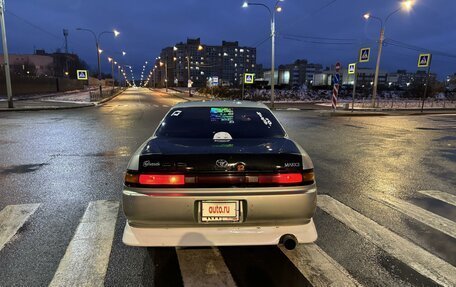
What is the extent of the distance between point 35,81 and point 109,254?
178 feet

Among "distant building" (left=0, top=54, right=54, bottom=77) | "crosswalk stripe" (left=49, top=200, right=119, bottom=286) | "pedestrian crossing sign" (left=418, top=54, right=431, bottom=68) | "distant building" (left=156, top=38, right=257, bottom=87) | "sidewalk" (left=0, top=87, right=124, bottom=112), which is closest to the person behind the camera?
"crosswalk stripe" (left=49, top=200, right=119, bottom=286)

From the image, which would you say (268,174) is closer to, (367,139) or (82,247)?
(82,247)

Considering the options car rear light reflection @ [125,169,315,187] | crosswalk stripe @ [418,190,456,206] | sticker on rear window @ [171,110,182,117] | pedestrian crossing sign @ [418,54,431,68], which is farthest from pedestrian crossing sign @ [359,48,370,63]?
car rear light reflection @ [125,169,315,187]

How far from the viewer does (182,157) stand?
11.1 ft

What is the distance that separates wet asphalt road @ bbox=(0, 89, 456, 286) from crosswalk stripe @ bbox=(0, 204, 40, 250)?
3.9 inches

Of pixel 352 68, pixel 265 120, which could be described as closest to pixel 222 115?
pixel 265 120

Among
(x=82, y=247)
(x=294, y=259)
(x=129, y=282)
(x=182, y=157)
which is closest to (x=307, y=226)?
(x=294, y=259)

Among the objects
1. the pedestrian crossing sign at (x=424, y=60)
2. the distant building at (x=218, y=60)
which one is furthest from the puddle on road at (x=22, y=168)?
the distant building at (x=218, y=60)

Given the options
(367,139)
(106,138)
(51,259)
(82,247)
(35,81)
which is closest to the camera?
(51,259)

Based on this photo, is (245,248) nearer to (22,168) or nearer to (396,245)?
(396,245)

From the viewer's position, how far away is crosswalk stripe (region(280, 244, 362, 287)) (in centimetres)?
339

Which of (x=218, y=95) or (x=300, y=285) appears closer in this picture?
(x=300, y=285)

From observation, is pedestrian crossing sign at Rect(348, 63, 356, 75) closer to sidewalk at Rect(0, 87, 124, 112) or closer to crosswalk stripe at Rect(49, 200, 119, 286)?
sidewalk at Rect(0, 87, 124, 112)

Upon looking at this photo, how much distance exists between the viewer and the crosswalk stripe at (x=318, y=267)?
3.39m
